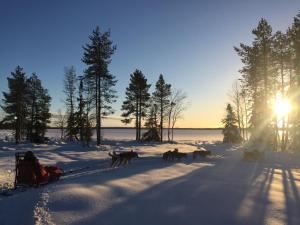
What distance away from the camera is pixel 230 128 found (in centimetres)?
6588

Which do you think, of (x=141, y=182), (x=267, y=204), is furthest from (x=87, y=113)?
(x=267, y=204)

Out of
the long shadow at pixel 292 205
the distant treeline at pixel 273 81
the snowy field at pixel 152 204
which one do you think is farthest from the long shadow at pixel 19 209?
the distant treeline at pixel 273 81

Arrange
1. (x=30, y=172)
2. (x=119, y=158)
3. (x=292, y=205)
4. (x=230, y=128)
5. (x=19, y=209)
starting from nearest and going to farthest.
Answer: (x=19, y=209) < (x=292, y=205) < (x=30, y=172) < (x=119, y=158) < (x=230, y=128)

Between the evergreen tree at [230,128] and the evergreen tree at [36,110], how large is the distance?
32824 mm

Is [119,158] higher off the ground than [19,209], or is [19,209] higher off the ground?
[119,158]

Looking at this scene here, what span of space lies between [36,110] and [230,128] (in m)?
35.5

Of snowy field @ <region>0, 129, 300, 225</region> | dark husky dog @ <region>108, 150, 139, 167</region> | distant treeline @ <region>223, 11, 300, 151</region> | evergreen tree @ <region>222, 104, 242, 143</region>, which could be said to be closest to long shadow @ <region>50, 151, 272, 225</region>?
snowy field @ <region>0, 129, 300, 225</region>

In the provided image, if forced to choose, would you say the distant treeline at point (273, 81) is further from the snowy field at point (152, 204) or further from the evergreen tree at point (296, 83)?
the snowy field at point (152, 204)

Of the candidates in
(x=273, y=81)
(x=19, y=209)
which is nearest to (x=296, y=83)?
(x=273, y=81)

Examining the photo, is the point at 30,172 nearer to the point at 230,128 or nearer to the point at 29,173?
the point at 29,173

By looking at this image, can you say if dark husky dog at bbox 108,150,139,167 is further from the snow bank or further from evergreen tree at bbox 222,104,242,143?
evergreen tree at bbox 222,104,242,143

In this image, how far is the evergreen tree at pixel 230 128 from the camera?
65.4m

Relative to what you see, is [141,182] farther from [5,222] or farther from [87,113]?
[87,113]

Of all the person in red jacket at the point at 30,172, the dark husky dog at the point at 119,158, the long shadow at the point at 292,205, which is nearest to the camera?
the long shadow at the point at 292,205
